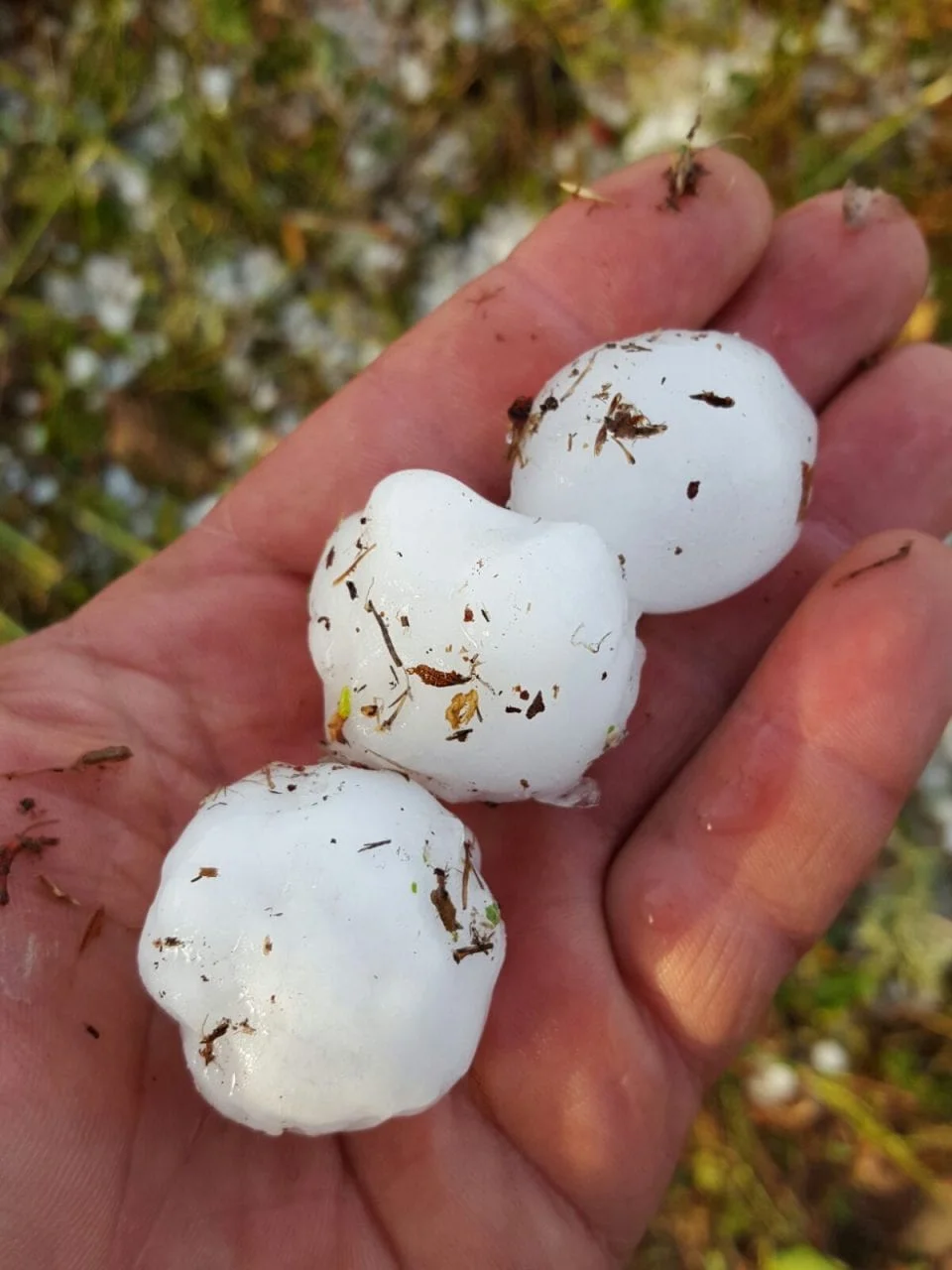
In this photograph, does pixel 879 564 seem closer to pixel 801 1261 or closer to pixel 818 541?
pixel 818 541

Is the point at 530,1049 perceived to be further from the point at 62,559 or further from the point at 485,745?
the point at 62,559

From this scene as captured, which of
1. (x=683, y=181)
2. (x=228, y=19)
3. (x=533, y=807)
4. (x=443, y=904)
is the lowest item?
(x=533, y=807)

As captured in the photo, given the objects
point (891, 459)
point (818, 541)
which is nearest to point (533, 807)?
point (818, 541)

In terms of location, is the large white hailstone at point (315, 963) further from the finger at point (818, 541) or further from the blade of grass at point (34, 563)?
the blade of grass at point (34, 563)

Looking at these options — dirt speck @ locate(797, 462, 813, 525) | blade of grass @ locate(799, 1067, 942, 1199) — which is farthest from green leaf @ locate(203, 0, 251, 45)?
blade of grass @ locate(799, 1067, 942, 1199)

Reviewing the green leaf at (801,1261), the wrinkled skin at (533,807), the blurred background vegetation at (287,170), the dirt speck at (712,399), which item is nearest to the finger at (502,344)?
the wrinkled skin at (533,807)

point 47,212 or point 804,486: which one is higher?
point 47,212
